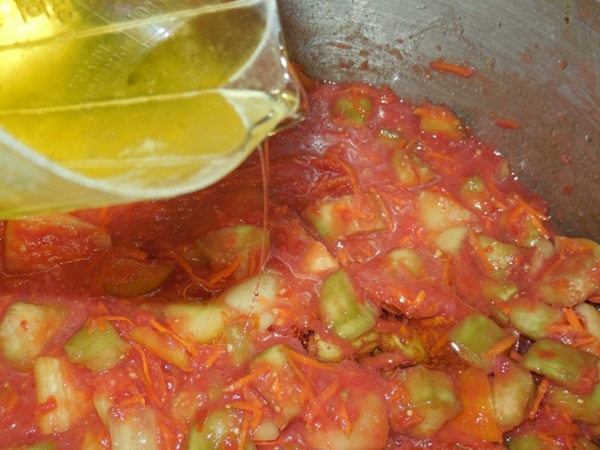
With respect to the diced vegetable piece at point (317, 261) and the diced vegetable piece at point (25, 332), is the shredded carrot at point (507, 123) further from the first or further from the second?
the diced vegetable piece at point (25, 332)

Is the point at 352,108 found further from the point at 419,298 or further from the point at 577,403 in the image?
the point at 577,403

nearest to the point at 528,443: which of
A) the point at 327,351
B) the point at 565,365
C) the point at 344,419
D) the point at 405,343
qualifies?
the point at 565,365

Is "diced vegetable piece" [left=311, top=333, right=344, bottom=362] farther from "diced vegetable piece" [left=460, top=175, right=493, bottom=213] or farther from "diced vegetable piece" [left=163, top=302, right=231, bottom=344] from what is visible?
"diced vegetable piece" [left=460, top=175, right=493, bottom=213]

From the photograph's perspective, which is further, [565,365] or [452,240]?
[452,240]

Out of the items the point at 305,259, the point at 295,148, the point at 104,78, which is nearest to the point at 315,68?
the point at 295,148

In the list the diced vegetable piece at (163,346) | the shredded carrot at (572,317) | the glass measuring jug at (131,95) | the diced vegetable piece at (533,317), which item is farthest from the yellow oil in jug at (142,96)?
the shredded carrot at (572,317)

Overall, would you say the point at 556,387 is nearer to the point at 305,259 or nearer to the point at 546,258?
the point at 546,258
